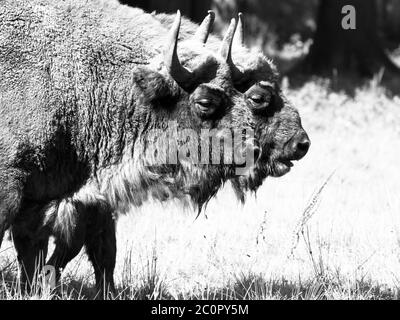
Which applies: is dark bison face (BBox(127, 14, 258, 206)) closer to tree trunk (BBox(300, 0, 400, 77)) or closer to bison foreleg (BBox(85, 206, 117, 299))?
bison foreleg (BBox(85, 206, 117, 299))

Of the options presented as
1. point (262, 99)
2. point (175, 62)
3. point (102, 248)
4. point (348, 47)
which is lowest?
point (102, 248)

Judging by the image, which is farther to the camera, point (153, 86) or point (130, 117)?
point (130, 117)

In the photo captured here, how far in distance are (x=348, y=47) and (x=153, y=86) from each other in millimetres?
11699

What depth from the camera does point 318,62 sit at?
1686cm

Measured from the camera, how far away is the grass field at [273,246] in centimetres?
603

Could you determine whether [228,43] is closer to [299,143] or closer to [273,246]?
[299,143]

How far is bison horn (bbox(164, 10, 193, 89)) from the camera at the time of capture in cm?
540

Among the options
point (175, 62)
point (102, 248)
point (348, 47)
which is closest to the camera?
point (175, 62)

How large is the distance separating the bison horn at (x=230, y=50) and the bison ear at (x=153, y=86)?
1.23 ft

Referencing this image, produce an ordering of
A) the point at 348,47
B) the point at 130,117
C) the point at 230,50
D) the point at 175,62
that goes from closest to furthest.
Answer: the point at 175,62, the point at 230,50, the point at 130,117, the point at 348,47

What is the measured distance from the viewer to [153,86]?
5.56 metres

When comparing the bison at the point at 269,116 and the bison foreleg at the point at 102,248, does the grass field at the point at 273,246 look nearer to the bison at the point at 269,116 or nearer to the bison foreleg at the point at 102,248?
the bison foreleg at the point at 102,248

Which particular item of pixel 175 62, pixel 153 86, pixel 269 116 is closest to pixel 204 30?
pixel 175 62
